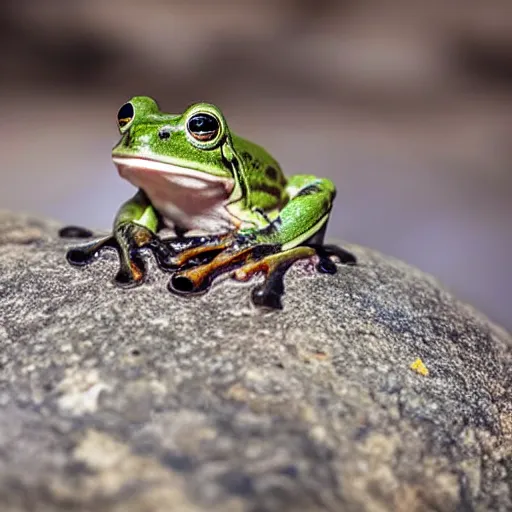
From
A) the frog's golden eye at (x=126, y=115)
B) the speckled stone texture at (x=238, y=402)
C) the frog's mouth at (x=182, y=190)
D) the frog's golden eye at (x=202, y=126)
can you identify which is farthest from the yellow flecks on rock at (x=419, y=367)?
the frog's golden eye at (x=126, y=115)

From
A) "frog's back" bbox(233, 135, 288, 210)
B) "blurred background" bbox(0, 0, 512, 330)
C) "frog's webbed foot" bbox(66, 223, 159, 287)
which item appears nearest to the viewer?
"frog's webbed foot" bbox(66, 223, 159, 287)

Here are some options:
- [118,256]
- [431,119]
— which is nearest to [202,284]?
[118,256]

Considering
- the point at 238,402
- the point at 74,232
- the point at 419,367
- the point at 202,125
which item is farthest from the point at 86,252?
the point at 419,367

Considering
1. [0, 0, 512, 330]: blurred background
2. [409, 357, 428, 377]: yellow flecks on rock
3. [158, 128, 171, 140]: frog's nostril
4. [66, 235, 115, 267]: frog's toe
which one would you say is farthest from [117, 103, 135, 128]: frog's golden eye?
[0, 0, 512, 330]: blurred background

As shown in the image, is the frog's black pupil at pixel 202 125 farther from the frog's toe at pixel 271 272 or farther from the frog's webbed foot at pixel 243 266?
the frog's toe at pixel 271 272

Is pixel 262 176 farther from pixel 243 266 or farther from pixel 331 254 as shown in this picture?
pixel 243 266

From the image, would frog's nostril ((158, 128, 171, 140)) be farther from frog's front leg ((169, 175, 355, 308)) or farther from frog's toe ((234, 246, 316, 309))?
frog's toe ((234, 246, 316, 309))

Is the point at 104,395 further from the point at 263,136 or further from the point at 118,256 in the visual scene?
the point at 263,136
